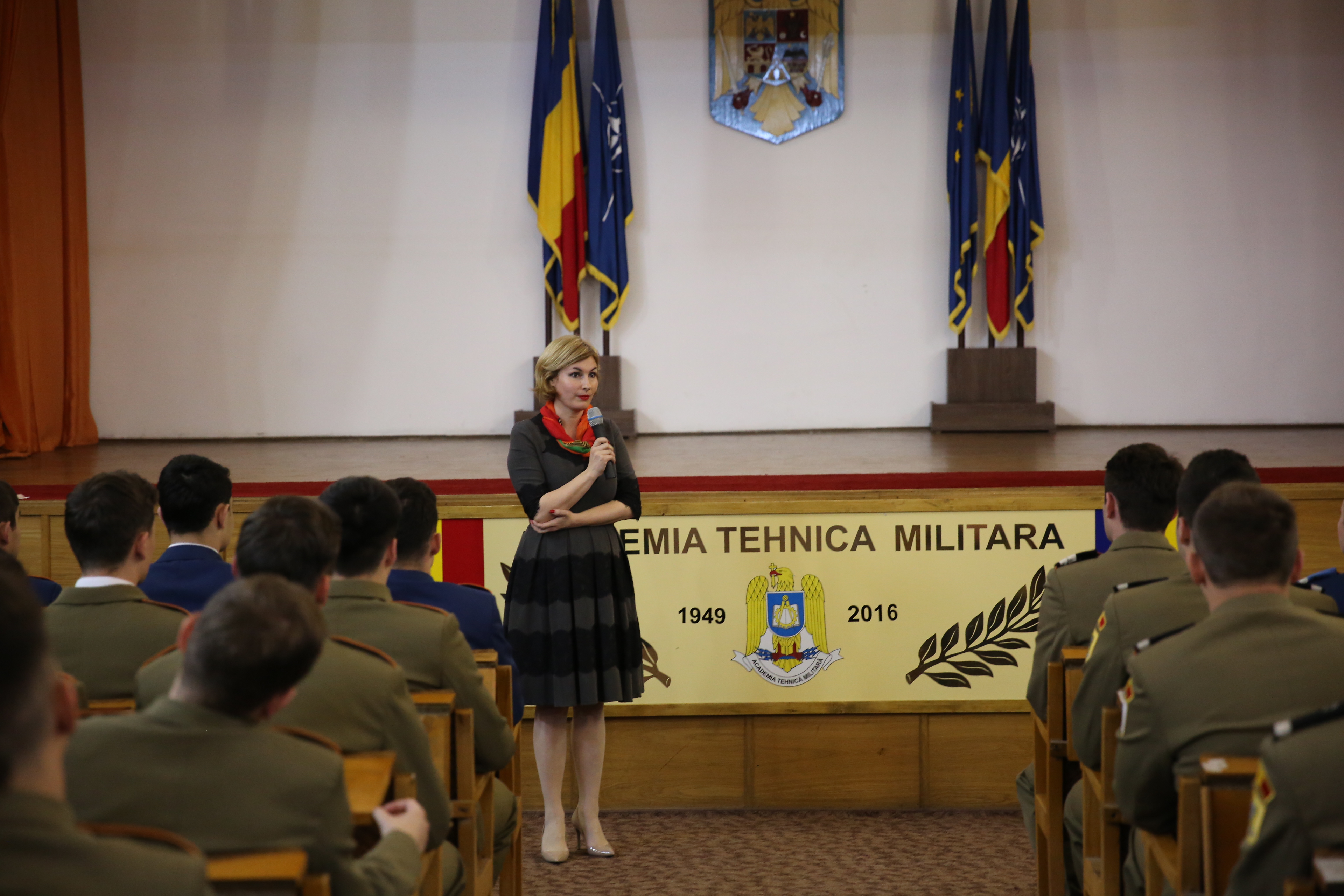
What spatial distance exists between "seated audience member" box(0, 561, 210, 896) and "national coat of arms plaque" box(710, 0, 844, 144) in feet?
21.2

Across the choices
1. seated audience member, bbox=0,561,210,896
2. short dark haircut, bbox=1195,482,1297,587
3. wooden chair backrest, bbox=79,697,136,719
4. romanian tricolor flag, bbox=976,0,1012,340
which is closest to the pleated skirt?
wooden chair backrest, bbox=79,697,136,719

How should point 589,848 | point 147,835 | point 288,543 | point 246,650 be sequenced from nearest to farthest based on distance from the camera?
1. point 147,835
2. point 246,650
3. point 288,543
4. point 589,848

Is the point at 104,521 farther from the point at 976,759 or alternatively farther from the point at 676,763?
the point at 976,759

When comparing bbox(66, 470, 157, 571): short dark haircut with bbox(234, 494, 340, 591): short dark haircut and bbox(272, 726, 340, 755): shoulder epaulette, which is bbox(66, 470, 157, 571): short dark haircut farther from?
bbox(272, 726, 340, 755): shoulder epaulette

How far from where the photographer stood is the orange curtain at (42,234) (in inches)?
243

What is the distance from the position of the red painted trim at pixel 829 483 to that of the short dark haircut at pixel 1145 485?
1.46 metres

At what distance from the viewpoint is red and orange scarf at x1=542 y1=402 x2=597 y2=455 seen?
3.38 m

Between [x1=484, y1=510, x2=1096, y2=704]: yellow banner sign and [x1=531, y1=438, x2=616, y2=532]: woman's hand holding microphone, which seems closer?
[x1=531, y1=438, x2=616, y2=532]: woman's hand holding microphone

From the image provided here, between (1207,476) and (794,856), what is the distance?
1.72m

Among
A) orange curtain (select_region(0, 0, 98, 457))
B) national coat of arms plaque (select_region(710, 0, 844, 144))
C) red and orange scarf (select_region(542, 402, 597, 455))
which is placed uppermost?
national coat of arms plaque (select_region(710, 0, 844, 144))

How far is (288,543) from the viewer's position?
1.94 m

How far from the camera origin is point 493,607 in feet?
8.96

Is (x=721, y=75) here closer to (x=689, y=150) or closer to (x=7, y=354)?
(x=689, y=150)

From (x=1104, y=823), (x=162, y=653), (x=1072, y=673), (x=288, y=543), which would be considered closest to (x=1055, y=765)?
(x=1072, y=673)
